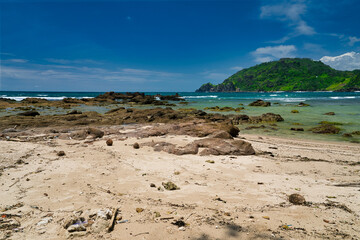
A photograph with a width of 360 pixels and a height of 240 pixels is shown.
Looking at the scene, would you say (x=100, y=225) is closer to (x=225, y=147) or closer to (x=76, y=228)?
(x=76, y=228)

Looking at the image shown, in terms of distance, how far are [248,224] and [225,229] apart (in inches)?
15.1

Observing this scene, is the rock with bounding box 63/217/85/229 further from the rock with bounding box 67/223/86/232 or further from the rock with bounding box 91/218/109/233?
the rock with bounding box 91/218/109/233

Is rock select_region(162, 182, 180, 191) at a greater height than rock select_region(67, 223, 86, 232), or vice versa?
rock select_region(67, 223, 86, 232)

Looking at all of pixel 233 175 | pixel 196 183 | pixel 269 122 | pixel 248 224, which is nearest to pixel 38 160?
pixel 196 183

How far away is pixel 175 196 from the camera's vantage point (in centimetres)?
387

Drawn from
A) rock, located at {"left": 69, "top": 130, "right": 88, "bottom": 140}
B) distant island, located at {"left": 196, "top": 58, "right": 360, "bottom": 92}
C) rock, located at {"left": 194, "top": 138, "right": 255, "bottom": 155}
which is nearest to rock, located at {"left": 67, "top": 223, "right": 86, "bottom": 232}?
rock, located at {"left": 194, "top": 138, "right": 255, "bottom": 155}

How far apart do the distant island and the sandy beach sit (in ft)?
460

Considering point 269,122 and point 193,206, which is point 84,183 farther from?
point 269,122

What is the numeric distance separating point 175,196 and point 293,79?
578ft

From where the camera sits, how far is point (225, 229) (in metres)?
2.75

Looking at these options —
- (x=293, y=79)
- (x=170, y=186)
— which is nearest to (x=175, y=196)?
(x=170, y=186)

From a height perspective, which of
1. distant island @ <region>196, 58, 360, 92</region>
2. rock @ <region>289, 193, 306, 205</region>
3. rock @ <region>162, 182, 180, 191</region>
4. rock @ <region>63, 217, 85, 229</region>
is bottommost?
rock @ <region>162, 182, 180, 191</region>

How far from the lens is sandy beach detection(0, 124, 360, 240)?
108 inches

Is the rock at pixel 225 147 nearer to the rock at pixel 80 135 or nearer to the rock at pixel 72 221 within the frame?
the rock at pixel 72 221
